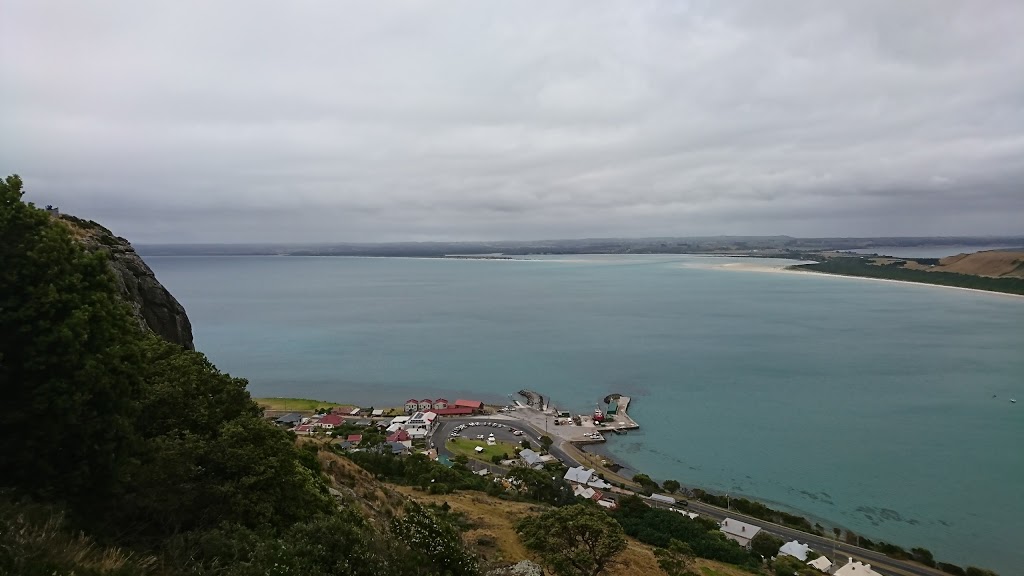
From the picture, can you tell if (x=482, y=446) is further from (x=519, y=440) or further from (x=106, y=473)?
(x=106, y=473)

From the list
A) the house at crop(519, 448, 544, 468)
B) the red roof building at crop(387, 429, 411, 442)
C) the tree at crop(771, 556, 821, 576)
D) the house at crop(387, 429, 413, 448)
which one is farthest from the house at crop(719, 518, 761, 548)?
the red roof building at crop(387, 429, 411, 442)

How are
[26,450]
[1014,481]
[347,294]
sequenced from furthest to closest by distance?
[347,294] < [1014,481] < [26,450]

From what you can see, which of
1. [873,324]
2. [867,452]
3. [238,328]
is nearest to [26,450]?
[867,452]

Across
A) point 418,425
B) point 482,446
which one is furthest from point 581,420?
point 418,425

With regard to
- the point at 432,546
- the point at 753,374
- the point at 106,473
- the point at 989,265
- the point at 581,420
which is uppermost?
the point at 989,265

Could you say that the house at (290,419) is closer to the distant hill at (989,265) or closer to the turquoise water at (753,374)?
the turquoise water at (753,374)

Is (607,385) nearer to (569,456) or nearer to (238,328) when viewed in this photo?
(569,456)

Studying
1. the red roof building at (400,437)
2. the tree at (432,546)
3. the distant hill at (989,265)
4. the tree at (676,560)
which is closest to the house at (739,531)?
the tree at (676,560)
